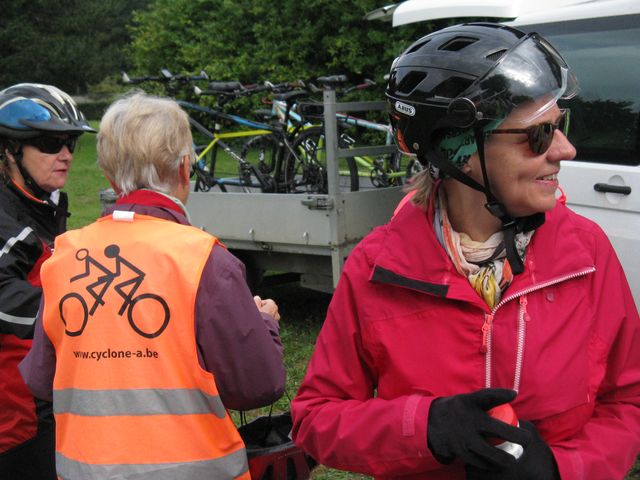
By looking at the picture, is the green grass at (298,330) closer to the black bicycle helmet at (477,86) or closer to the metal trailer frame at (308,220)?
the metal trailer frame at (308,220)

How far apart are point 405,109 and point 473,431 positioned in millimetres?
733

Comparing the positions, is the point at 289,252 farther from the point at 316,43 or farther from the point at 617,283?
the point at 316,43

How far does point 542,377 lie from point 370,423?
1.19 feet

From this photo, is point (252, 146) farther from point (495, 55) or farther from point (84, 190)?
point (84, 190)

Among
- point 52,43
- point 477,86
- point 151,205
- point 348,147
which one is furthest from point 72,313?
point 52,43

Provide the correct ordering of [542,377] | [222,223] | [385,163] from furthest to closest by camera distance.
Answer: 1. [385,163]
2. [222,223]
3. [542,377]

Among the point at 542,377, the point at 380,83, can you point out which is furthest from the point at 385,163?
the point at 380,83

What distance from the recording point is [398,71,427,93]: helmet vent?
1792 millimetres

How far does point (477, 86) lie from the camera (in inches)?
66.6

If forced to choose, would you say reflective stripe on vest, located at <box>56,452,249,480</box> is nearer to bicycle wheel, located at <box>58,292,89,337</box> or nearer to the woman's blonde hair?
bicycle wheel, located at <box>58,292,89,337</box>

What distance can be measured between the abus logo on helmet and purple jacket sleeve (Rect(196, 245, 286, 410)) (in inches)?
24.8

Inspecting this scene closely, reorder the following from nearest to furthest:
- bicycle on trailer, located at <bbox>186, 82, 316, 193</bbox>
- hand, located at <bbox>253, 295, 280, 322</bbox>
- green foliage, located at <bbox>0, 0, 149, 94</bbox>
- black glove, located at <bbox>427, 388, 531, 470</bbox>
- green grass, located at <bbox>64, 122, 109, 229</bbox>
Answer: black glove, located at <bbox>427, 388, 531, 470</bbox>, hand, located at <bbox>253, 295, 280, 322</bbox>, bicycle on trailer, located at <bbox>186, 82, 316, 193</bbox>, green grass, located at <bbox>64, 122, 109, 229</bbox>, green foliage, located at <bbox>0, 0, 149, 94</bbox>

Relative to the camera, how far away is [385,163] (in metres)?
6.90

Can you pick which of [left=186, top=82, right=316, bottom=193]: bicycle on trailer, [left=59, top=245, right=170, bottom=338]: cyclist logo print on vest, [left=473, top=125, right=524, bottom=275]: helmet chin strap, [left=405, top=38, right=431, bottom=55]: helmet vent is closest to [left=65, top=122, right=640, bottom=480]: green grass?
[left=186, top=82, right=316, bottom=193]: bicycle on trailer
